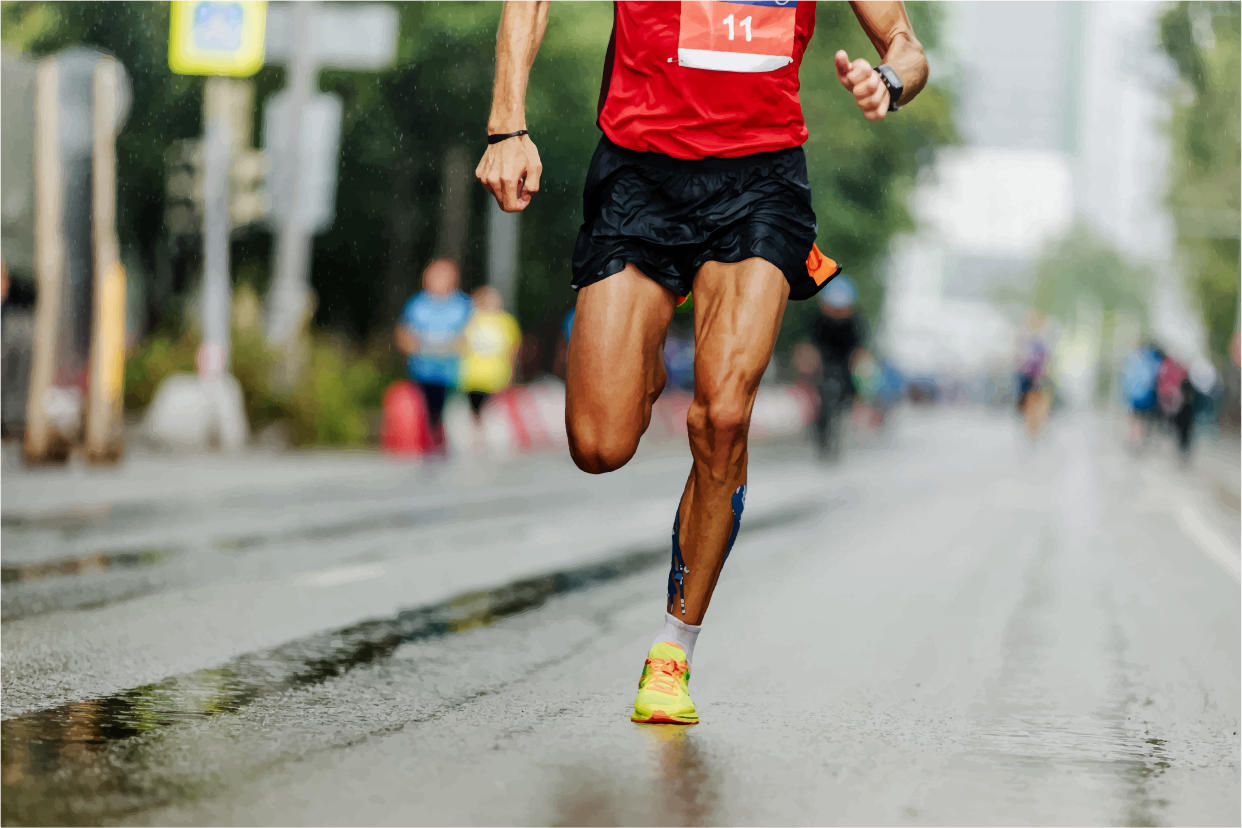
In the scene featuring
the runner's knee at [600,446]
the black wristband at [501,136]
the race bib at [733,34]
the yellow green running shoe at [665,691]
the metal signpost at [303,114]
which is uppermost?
the metal signpost at [303,114]

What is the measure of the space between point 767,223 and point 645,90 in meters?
0.43

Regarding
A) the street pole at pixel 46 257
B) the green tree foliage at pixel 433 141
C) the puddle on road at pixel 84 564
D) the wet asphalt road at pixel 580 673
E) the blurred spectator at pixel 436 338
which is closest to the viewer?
the wet asphalt road at pixel 580 673

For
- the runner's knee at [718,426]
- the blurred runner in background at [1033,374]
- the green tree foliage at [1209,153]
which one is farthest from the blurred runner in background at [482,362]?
the green tree foliage at [1209,153]

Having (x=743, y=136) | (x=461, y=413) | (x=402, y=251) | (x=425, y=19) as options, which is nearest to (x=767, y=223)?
(x=743, y=136)

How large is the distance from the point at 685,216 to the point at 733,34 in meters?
0.44

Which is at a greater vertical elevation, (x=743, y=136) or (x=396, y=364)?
(x=743, y=136)

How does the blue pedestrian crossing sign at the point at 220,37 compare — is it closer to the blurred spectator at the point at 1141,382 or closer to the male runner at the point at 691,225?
the male runner at the point at 691,225

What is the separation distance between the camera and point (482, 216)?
32.2 metres

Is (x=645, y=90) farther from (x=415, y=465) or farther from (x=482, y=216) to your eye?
(x=482, y=216)

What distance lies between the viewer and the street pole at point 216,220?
59.8 feet

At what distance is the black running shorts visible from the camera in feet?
15.3

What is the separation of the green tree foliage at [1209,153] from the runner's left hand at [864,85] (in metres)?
40.6

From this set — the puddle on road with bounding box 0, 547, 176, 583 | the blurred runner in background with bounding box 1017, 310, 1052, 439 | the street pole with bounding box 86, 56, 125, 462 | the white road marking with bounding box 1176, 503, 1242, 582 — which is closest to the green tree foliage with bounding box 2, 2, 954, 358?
the blurred runner in background with bounding box 1017, 310, 1052, 439

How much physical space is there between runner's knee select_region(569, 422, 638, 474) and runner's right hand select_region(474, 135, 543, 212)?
22.1 inches
